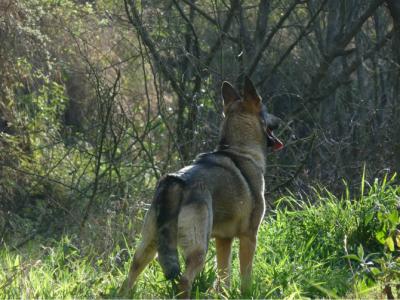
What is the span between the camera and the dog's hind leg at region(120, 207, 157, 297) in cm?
663

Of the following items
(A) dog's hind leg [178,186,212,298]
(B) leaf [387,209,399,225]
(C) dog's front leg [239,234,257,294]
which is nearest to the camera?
(A) dog's hind leg [178,186,212,298]

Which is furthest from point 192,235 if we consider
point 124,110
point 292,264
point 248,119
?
point 124,110

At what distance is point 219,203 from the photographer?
6867mm

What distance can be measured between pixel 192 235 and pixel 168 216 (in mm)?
229

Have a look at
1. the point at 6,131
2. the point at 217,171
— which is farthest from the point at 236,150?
the point at 6,131

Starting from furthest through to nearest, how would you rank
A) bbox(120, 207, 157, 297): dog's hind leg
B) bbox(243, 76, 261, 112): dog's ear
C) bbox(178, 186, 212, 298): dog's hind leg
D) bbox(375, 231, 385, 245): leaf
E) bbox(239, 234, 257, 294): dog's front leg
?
bbox(243, 76, 261, 112): dog's ear < bbox(375, 231, 385, 245): leaf < bbox(239, 234, 257, 294): dog's front leg < bbox(120, 207, 157, 297): dog's hind leg < bbox(178, 186, 212, 298): dog's hind leg

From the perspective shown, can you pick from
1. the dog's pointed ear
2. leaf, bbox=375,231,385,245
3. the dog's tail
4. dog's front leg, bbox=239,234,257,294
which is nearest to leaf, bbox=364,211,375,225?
leaf, bbox=375,231,385,245

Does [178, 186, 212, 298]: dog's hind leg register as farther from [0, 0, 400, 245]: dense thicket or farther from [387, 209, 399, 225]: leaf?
[0, 0, 400, 245]: dense thicket

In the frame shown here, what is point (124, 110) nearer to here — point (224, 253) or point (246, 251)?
point (224, 253)

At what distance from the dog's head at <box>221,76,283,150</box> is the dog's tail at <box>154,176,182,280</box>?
1.38m

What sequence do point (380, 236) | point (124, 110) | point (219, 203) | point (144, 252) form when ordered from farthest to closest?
point (124, 110)
point (380, 236)
point (219, 203)
point (144, 252)

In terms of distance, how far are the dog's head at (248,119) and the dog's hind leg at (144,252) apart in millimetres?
1466

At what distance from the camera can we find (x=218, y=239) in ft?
23.8

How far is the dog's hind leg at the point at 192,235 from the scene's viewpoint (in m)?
6.35
